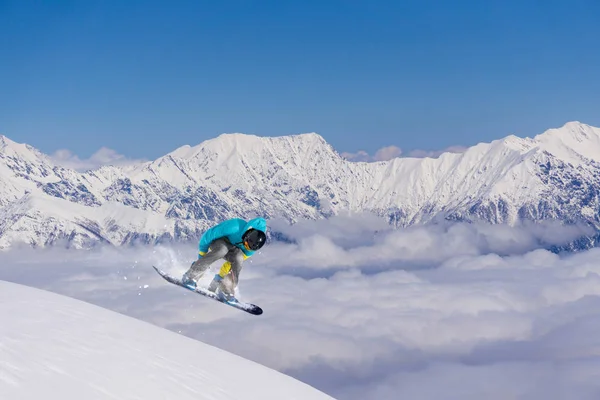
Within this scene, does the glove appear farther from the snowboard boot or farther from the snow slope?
the snow slope

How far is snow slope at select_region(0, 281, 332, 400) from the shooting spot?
7.76 meters

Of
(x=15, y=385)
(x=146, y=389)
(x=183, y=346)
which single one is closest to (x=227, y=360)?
(x=183, y=346)

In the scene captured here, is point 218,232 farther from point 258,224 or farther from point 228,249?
point 258,224

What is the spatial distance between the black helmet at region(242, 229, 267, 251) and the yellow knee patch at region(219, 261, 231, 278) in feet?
6.90

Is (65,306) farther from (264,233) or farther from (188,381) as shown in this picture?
(264,233)

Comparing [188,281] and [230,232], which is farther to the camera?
[188,281]

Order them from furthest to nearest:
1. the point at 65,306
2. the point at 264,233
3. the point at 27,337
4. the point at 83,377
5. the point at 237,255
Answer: the point at 237,255
the point at 264,233
the point at 65,306
the point at 27,337
the point at 83,377

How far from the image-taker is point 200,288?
61.5 ft

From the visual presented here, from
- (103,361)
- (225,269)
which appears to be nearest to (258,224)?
(225,269)

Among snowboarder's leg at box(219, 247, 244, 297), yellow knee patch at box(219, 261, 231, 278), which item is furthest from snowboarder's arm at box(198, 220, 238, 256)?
yellow knee patch at box(219, 261, 231, 278)

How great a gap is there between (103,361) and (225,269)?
9.21 meters

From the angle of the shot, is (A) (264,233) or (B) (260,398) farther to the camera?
(A) (264,233)

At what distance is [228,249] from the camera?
17.2m

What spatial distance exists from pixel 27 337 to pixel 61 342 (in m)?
0.55
